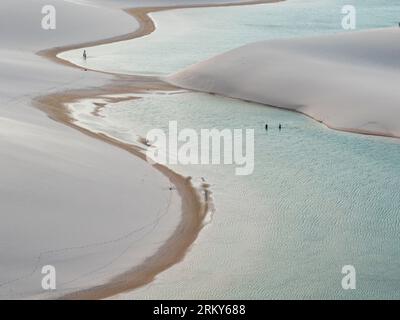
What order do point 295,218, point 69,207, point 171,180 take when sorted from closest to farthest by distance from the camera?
point 69,207
point 295,218
point 171,180

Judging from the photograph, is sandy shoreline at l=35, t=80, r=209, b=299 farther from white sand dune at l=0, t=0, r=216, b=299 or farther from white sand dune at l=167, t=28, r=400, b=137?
white sand dune at l=167, t=28, r=400, b=137

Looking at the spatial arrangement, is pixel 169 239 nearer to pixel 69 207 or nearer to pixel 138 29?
pixel 69 207

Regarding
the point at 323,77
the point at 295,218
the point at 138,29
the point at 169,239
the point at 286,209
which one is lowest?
the point at 169,239

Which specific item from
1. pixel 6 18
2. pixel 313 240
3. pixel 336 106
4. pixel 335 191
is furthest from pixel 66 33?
pixel 313 240

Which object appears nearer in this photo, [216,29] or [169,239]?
[169,239]

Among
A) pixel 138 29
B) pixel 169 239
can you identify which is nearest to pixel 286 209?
pixel 169 239

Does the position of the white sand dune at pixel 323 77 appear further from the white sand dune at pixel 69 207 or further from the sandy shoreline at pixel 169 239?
the white sand dune at pixel 69 207

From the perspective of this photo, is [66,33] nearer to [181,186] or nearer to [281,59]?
[281,59]

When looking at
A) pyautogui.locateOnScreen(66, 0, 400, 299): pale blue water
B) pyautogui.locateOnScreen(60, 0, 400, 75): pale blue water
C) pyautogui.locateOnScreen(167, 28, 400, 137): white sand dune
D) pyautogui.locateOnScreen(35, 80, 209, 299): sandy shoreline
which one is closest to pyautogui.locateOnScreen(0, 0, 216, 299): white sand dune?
pyautogui.locateOnScreen(35, 80, 209, 299): sandy shoreline
